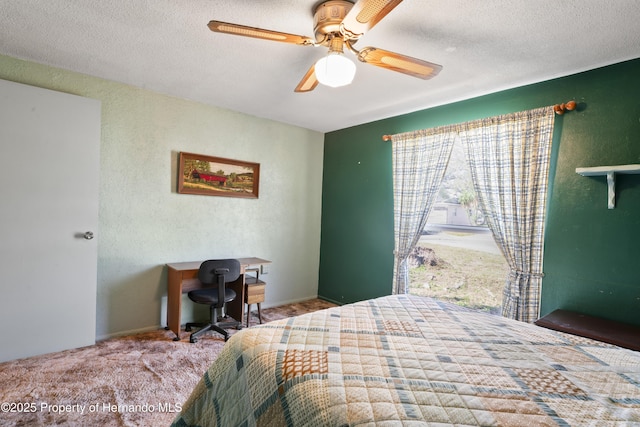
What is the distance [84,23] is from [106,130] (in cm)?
119

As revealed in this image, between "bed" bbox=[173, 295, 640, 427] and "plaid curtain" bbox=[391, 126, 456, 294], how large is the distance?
171 cm

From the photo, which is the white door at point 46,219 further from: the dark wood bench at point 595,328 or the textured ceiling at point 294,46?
the dark wood bench at point 595,328

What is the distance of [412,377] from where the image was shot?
47.3 inches

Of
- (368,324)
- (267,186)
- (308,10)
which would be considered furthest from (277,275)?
(308,10)

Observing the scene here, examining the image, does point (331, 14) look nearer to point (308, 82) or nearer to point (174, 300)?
point (308, 82)

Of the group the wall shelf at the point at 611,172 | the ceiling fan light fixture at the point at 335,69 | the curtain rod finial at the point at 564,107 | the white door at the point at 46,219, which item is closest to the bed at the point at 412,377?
the wall shelf at the point at 611,172

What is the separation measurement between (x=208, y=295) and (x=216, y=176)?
54.2 inches

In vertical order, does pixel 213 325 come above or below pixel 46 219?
below

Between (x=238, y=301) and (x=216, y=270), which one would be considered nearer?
(x=216, y=270)

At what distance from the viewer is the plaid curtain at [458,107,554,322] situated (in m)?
2.58

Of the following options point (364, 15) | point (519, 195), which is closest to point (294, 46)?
point (364, 15)

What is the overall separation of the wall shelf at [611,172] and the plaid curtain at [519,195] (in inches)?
13.1

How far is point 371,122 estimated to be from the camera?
13.3 ft

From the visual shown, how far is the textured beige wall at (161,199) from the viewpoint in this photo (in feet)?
9.91
